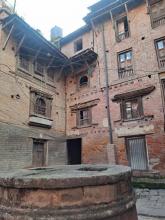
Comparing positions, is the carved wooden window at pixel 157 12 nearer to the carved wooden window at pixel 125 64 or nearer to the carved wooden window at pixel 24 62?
the carved wooden window at pixel 125 64

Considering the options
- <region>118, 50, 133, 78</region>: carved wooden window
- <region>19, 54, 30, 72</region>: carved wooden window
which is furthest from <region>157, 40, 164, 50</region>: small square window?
<region>19, 54, 30, 72</region>: carved wooden window

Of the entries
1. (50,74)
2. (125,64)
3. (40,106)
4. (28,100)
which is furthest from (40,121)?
(125,64)

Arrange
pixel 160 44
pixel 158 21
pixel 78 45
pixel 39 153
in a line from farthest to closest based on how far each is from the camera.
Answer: pixel 78 45, pixel 39 153, pixel 158 21, pixel 160 44

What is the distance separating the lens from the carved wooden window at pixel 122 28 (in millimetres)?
13533

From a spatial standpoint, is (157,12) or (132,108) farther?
(157,12)

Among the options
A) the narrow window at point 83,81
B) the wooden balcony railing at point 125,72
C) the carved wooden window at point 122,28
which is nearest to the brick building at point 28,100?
the narrow window at point 83,81

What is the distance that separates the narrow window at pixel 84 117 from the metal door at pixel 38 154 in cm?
319

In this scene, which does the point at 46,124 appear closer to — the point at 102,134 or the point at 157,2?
the point at 102,134

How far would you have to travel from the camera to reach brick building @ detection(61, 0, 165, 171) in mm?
11125

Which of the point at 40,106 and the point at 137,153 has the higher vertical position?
the point at 40,106

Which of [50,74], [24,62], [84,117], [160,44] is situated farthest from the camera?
[50,74]

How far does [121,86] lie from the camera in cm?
1250

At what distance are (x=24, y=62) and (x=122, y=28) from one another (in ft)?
23.2

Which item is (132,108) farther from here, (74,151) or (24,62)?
(24,62)
